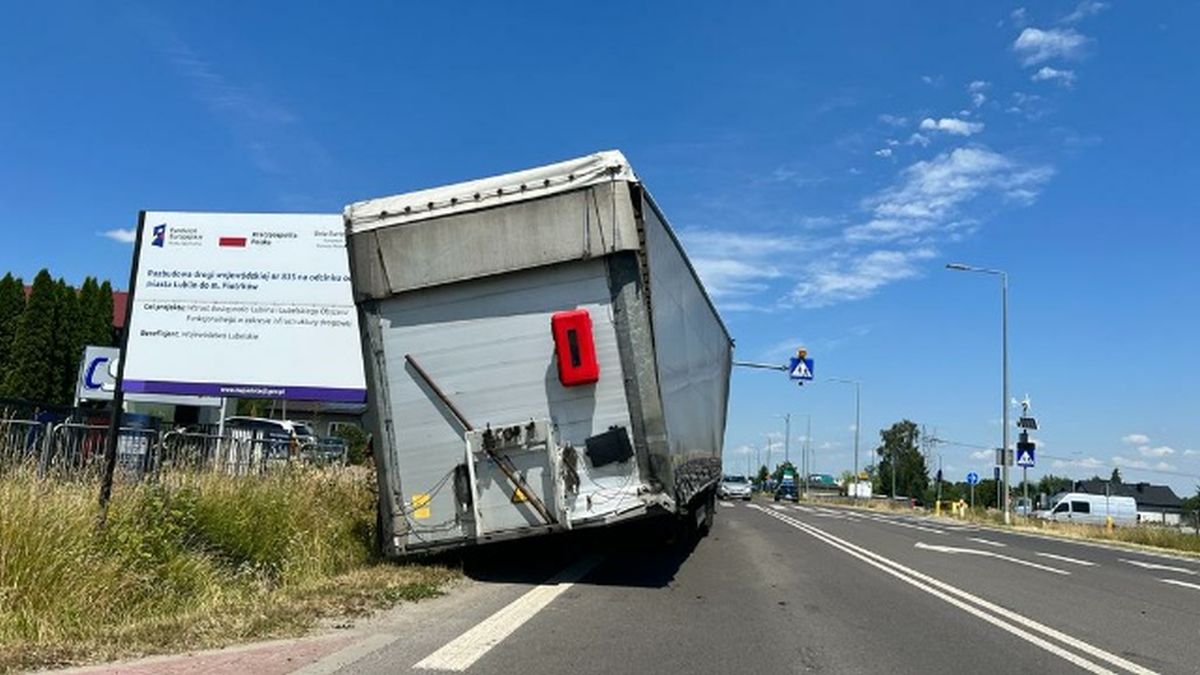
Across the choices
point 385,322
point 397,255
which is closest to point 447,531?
point 385,322

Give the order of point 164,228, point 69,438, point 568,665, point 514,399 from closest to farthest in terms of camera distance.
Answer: point 568,665 → point 514,399 → point 69,438 → point 164,228

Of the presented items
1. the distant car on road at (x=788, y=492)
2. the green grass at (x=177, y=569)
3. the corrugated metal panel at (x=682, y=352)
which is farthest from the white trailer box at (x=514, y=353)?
the distant car on road at (x=788, y=492)

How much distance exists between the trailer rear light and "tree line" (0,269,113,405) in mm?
46867

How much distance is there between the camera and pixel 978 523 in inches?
1585

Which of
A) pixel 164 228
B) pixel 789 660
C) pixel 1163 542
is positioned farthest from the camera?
pixel 1163 542

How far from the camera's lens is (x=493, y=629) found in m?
7.60

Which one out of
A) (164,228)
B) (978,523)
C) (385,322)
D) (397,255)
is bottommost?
(978,523)

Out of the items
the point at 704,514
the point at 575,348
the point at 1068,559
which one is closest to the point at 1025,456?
the point at 1068,559

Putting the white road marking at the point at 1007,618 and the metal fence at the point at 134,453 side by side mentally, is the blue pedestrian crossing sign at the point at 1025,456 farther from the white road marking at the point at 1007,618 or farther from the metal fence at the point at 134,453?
the metal fence at the point at 134,453

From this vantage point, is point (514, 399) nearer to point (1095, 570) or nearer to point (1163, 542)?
point (1095, 570)

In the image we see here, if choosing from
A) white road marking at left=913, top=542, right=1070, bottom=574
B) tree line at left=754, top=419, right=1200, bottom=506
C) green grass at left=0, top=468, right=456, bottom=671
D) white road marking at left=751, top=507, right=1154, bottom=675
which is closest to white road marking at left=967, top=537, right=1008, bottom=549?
white road marking at left=913, top=542, right=1070, bottom=574

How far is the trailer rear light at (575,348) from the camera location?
961 centimetres

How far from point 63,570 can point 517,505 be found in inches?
161

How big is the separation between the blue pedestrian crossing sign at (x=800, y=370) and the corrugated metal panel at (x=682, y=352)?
19887 millimetres
